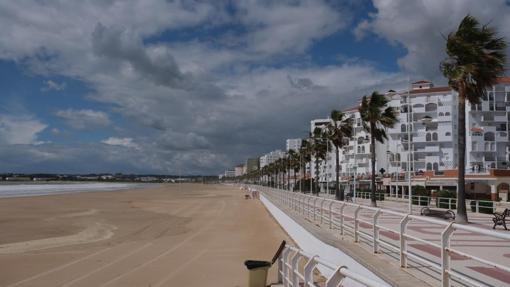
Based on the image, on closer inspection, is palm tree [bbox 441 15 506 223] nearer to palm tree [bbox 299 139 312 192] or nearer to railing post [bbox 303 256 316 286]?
railing post [bbox 303 256 316 286]

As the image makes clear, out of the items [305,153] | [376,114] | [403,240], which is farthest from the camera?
[305,153]

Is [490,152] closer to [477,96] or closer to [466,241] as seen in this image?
[477,96]

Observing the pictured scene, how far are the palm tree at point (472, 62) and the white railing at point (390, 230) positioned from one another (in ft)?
25.0

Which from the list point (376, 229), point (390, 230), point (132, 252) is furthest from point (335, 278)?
point (132, 252)

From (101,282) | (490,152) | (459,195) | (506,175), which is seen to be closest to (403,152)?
(490,152)

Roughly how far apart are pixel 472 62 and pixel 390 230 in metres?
15.4

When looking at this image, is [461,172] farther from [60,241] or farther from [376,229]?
[60,241]

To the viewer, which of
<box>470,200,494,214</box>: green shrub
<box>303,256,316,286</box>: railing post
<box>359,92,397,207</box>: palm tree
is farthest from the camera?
<box>359,92,397,207</box>: palm tree

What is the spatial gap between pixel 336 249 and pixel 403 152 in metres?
79.3

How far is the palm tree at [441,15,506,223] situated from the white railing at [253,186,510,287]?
7624 mm

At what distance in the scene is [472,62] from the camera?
856 inches

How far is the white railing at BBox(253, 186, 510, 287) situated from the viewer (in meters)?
5.78

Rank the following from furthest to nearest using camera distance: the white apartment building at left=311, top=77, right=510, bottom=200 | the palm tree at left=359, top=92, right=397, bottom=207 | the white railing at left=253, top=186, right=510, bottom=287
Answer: the white apartment building at left=311, top=77, right=510, bottom=200 < the palm tree at left=359, top=92, right=397, bottom=207 < the white railing at left=253, top=186, right=510, bottom=287

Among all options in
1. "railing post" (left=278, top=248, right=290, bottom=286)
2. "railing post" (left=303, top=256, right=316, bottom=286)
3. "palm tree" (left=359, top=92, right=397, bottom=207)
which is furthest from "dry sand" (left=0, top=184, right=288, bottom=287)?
"palm tree" (left=359, top=92, right=397, bottom=207)
